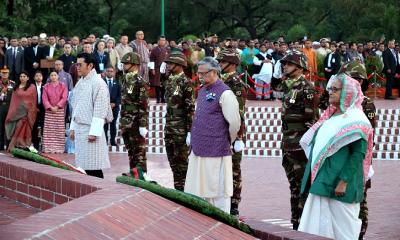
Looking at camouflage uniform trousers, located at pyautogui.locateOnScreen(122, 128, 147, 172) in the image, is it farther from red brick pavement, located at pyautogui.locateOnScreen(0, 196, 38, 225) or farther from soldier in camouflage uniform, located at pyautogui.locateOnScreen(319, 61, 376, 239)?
red brick pavement, located at pyautogui.locateOnScreen(0, 196, 38, 225)

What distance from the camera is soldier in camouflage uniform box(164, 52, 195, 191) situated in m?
11.5

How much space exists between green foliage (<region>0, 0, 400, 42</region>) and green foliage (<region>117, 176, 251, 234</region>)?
99.2 feet

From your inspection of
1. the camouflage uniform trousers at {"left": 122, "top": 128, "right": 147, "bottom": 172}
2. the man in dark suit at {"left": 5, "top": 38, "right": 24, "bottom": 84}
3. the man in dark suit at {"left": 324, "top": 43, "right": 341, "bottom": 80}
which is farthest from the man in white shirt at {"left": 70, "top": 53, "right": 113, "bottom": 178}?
the man in dark suit at {"left": 324, "top": 43, "right": 341, "bottom": 80}

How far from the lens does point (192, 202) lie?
578cm

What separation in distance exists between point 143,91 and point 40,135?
687cm

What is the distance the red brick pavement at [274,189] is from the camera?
10516mm

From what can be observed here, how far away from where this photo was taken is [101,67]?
21.2 m

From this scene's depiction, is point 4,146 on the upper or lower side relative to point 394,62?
lower

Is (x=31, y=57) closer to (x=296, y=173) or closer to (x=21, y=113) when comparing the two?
(x=21, y=113)

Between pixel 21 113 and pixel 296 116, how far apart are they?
9.40 meters

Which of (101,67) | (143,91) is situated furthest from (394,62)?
(143,91)

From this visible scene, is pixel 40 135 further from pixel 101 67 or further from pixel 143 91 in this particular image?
pixel 143 91

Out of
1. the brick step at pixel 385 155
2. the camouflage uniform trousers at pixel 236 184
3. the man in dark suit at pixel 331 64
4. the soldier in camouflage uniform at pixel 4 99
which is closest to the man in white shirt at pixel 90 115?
the camouflage uniform trousers at pixel 236 184

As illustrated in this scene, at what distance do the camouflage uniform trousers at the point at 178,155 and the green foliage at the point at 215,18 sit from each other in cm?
2463
